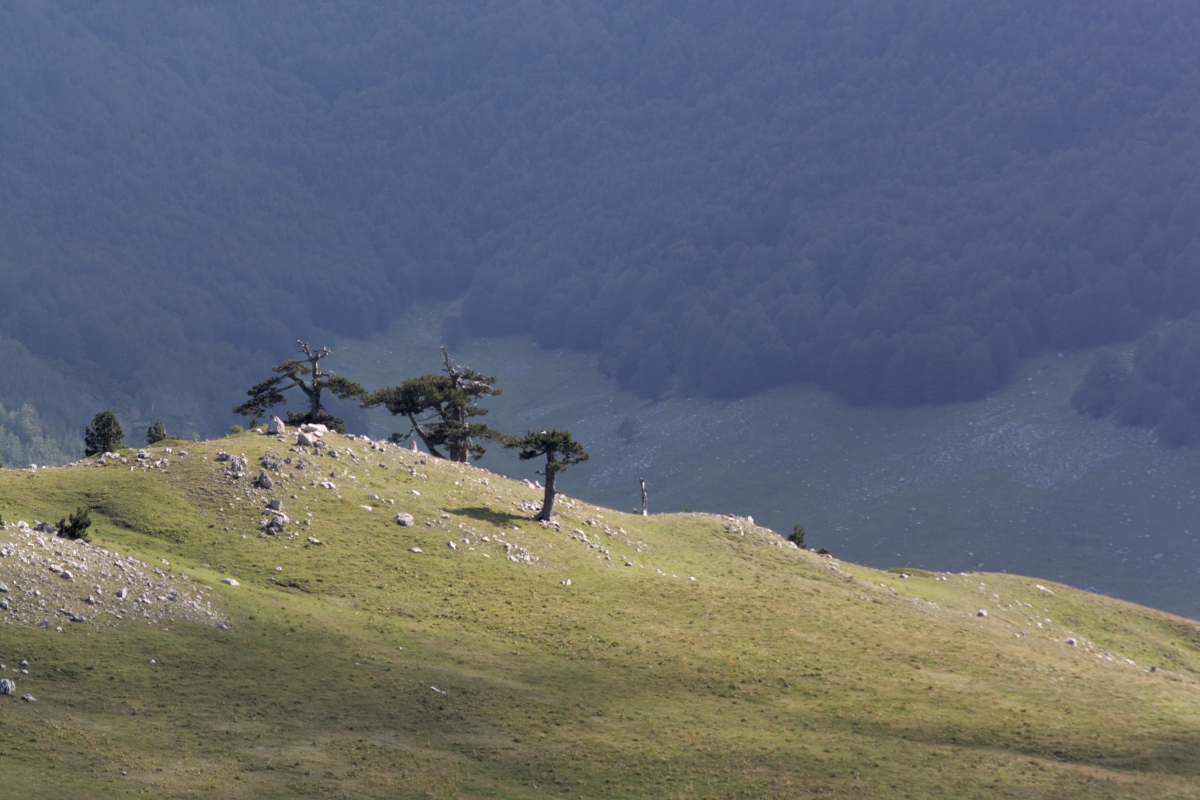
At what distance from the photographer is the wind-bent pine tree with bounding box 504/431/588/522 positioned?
8356cm

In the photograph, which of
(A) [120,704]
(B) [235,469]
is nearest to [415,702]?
(A) [120,704]

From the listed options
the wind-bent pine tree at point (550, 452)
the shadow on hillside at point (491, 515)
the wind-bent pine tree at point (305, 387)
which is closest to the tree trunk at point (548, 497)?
the wind-bent pine tree at point (550, 452)

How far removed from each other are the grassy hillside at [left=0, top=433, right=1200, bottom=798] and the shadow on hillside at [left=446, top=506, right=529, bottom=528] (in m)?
0.26

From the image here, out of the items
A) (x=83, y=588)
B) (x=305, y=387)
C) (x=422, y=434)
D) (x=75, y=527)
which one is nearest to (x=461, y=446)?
(x=422, y=434)

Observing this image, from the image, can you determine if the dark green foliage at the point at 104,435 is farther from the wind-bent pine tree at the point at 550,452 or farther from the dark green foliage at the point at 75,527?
the wind-bent pine tree at the point at 550,452

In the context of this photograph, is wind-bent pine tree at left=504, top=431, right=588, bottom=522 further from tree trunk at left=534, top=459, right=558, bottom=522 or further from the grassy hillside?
the grassy hillside

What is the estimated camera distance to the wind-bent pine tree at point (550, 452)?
8356cm

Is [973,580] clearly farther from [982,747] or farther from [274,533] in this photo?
[274,533]

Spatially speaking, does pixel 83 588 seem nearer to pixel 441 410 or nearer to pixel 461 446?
pixel 461 446

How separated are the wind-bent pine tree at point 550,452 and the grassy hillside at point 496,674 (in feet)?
7.46

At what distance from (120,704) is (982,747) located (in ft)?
136

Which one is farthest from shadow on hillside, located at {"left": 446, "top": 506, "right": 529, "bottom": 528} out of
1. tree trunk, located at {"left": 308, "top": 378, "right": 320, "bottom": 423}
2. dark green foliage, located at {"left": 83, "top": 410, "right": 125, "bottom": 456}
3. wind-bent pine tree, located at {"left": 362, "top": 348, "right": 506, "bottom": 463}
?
dark green foliage, located at {"left": 83, "top": 410, "right": 125, "bottom": 456}

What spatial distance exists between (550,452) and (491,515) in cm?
653

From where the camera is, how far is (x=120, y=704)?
167 feet
